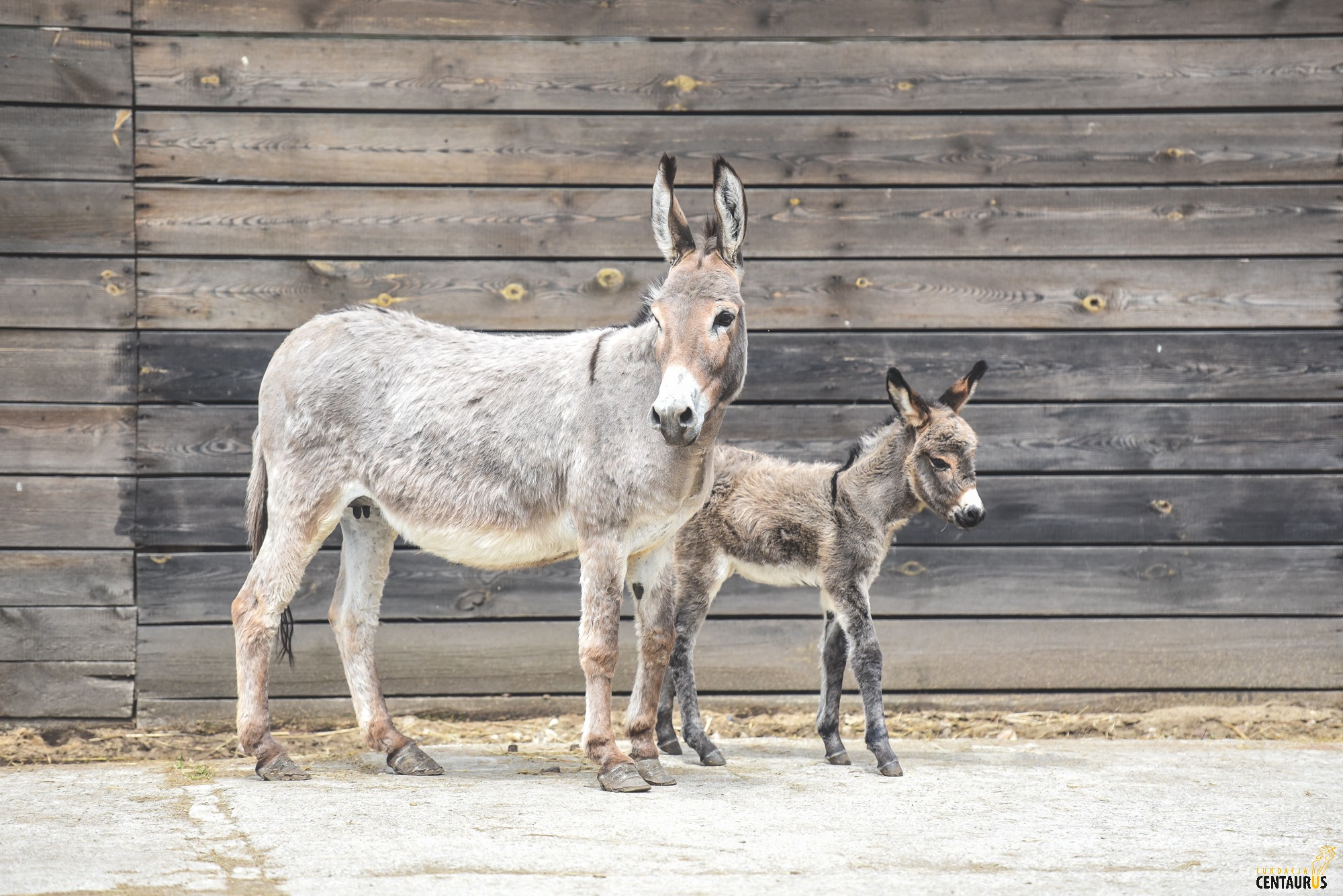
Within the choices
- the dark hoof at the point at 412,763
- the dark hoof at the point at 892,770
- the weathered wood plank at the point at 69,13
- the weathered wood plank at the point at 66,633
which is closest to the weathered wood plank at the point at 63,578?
the weathered wood plank at the point at 66,633

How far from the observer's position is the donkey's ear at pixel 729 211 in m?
4.46

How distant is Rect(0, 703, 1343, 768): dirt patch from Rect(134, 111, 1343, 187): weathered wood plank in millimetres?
2806

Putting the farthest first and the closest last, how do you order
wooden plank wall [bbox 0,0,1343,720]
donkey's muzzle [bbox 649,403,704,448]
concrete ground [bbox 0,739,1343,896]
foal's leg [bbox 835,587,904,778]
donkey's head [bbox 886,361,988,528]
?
wooden plank wall [bbox 0,0,1343,720]
donkey's head [bbox 886,361,988,528]
foal's leg [bbox 835,587,904,778]
donkey's muzzle [bbox 649,403,704,448]
concrete ground [bbox 0,739,1343,896]

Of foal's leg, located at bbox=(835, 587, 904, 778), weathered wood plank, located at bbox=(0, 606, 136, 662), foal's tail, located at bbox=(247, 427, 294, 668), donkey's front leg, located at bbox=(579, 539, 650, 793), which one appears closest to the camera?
donkey's front leg, located at bbox=(579, 539, 650, 793)

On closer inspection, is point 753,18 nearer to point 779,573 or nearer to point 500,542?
point 779,573

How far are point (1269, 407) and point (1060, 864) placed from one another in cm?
354

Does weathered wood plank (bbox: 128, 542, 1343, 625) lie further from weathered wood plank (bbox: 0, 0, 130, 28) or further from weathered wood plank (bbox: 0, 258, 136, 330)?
weathered wood plank (bbox: 0, 0, 130, 28)

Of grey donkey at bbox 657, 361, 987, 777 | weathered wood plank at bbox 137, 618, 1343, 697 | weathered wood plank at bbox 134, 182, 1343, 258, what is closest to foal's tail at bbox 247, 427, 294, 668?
weathered wood plank at bbox 137, 618, 1343, 697

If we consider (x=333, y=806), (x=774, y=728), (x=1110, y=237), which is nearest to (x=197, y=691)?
(x=333, y=806)

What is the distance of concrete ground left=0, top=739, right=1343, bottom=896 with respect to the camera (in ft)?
11.2

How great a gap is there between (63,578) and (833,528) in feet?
12.7

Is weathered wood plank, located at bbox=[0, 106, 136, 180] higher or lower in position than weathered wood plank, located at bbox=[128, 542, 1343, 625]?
higher

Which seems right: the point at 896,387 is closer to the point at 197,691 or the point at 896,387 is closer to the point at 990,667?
the point at 990,667

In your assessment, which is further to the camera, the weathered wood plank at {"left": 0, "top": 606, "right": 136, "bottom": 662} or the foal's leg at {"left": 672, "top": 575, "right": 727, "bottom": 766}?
the weathered wood plank at {"left": 0, "top": 606, "right": 136, "bottom": 662}
